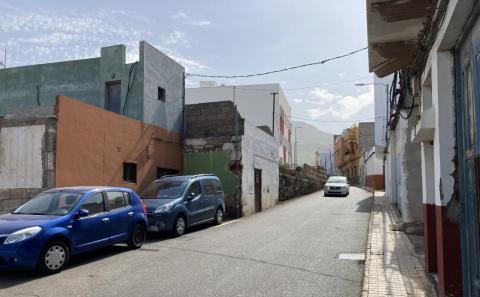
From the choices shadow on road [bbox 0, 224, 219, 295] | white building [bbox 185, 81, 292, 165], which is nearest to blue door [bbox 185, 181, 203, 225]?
shadow on road [bbox 0, 224, 219, 295]

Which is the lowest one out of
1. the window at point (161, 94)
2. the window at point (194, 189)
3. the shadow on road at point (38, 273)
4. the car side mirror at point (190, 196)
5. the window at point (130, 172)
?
the shadow on road at point (38, 273)

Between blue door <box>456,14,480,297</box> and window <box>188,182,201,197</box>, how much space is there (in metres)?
10.0

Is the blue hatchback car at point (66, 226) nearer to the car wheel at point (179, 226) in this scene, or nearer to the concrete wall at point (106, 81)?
the car wheel at point (179, 226)

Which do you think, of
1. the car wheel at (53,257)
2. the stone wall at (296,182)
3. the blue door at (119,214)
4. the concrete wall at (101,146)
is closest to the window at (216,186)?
the concrete wall at (101,146)

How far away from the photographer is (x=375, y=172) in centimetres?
4309

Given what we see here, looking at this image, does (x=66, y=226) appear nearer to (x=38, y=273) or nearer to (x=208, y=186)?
(x=38, y=273)

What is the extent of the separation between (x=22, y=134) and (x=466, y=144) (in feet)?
37.0

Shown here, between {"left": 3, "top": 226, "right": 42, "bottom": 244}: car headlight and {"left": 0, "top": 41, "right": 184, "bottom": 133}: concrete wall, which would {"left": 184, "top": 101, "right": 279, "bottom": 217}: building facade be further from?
{"left": 3, "top": 226, "right": 42, "bottom": 244}: car headlight

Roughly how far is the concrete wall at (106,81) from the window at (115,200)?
7.23 metres

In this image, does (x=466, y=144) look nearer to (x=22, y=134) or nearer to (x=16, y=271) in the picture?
(x=16, y=271)

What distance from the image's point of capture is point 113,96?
1819cm

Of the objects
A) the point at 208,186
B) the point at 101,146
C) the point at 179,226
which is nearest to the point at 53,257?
the point at 179,226

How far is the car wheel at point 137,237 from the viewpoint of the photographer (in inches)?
421

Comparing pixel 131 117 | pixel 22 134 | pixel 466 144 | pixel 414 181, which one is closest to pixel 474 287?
pixel 466 144
